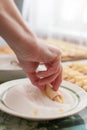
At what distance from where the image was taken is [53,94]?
0.69 meters

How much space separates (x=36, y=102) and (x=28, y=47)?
133mm

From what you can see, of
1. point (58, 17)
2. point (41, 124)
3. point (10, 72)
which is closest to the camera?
point (41, 124)

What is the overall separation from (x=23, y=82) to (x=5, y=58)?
0.25 metres

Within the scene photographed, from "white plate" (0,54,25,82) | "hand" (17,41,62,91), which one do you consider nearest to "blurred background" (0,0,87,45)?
"white plate" (0,54,25,82)

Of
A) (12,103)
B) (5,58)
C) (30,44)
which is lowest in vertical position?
(5,58)

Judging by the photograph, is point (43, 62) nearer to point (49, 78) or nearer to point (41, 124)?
point (49, 78)

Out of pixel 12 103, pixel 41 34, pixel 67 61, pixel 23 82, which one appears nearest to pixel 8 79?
pixel 23 82

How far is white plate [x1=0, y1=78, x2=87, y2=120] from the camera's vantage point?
2.02 feet

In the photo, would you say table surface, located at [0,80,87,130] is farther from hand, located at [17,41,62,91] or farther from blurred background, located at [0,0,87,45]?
blurred background, located at [0,0,87,45]

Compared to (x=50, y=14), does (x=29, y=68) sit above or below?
above

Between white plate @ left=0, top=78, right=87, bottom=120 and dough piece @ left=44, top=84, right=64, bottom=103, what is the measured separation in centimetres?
1

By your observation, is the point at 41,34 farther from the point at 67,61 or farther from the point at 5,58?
the point at 5,58

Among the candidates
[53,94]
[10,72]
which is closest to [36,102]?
[53,94]

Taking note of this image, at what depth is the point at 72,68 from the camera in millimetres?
1046
